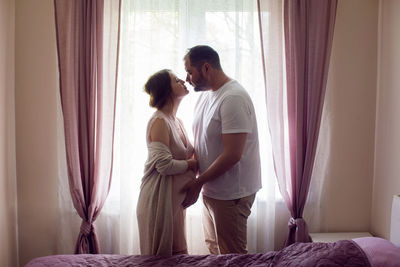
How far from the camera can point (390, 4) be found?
2.65 m

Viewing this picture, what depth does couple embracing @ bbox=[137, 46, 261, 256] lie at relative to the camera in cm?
225

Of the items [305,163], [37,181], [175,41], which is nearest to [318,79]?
[305,163]

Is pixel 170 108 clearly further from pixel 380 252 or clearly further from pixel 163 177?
pixel 380 252

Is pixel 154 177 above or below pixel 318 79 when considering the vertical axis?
below

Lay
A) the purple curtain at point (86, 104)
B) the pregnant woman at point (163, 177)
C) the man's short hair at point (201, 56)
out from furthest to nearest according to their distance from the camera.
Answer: the purple curtain at point (86, 104), the man's short hair at point (201, 56), the pregnant woman at point (163, 177)

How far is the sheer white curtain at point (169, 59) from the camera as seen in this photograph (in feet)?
9.02

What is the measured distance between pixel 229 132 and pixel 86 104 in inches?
41.0

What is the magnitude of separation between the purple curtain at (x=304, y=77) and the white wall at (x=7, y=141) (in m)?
1.81

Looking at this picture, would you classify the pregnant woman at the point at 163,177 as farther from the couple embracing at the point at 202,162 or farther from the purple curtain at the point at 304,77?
the purple curtain at the point at 304,77

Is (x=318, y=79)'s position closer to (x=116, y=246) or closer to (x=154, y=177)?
(x=154, y=177)

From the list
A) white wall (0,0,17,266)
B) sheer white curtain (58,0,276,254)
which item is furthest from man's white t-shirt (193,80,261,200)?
white wall (0,0,17,266)

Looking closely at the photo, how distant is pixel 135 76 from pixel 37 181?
1002 mm

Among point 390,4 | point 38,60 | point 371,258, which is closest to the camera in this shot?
point 371,258

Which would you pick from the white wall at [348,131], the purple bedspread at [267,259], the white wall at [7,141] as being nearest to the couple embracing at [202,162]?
the purple bedspread at [267,259]
